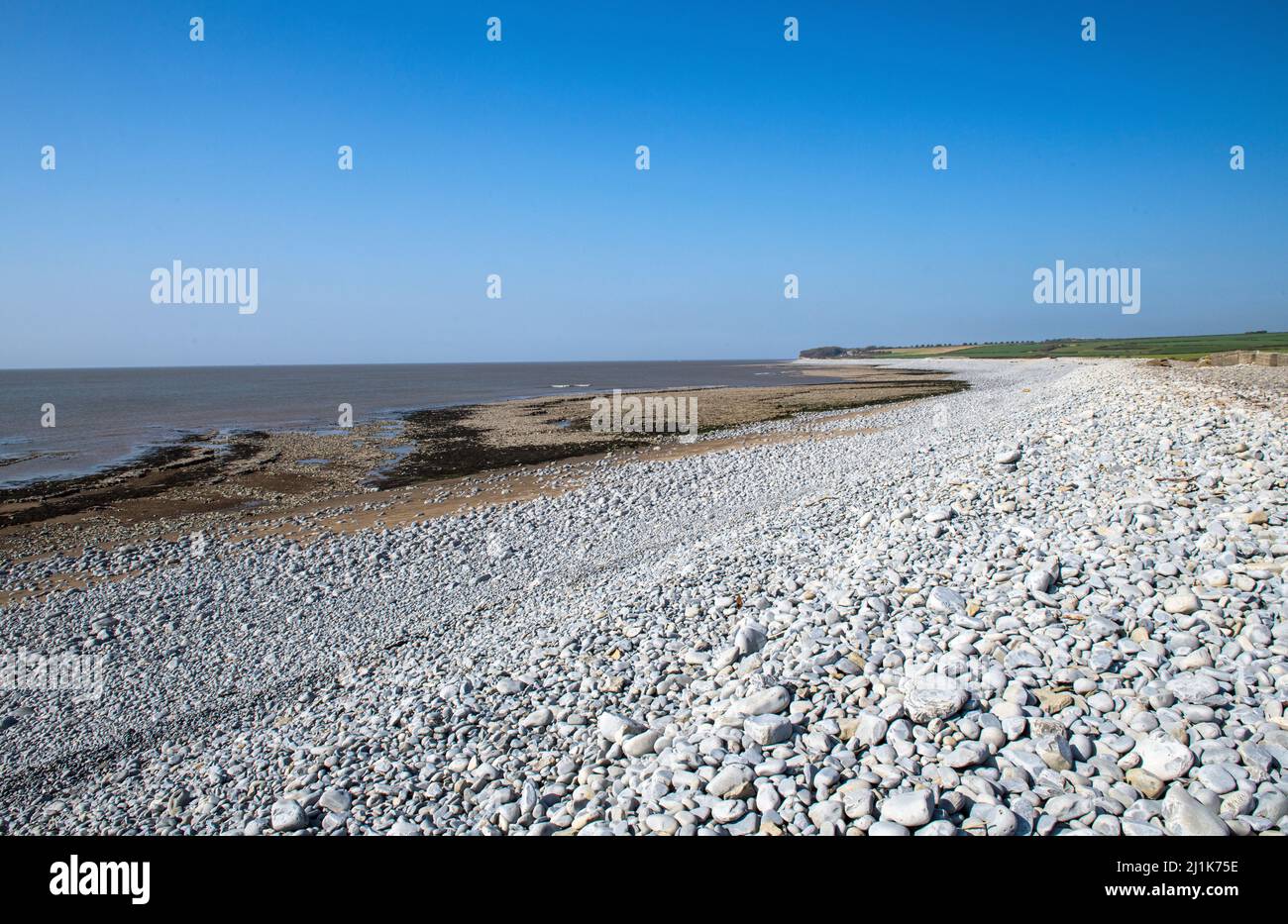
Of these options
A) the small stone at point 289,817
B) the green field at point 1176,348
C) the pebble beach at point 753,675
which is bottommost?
the small stone at point 289,817

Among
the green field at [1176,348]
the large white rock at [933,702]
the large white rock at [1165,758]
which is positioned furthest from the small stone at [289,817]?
the green field at [1176,348]

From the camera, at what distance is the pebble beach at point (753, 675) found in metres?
5.04

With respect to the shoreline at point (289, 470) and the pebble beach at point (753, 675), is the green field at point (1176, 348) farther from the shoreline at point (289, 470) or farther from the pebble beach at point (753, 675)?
the pebble beach at point (753, 675)

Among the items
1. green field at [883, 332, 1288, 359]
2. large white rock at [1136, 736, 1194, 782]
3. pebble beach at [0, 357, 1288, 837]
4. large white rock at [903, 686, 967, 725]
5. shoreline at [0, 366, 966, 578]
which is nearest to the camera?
large white rock at [1136, 736, 1194, 782]

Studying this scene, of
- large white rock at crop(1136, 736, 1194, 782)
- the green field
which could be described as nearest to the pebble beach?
large white rock at crop(1136, 736, 1194, 782)

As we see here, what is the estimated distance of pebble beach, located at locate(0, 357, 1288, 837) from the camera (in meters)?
5.04

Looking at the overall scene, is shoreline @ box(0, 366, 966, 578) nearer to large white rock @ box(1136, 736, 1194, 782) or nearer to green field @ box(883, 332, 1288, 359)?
large white rock @ box(1136, 736, 1194, 782)

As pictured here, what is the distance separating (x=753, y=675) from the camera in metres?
6.95

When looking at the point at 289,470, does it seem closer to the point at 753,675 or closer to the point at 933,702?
the point at 753,675

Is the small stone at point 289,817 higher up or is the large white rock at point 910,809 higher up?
the large white rock at point 910,809
